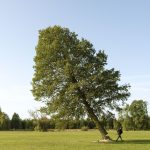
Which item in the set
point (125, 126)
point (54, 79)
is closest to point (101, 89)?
point (54, 79)

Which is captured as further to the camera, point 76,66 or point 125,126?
point 125,126

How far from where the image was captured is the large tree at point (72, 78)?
163ft

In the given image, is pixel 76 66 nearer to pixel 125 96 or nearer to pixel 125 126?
pixel 125 96

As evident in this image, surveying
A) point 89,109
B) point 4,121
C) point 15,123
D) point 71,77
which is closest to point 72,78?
point 71,77

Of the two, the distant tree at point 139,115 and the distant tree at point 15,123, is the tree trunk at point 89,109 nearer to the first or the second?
the distant tree at point 139,115

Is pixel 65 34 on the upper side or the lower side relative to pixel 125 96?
upper

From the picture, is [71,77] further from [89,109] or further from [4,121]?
[4,121]

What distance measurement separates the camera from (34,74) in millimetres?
51594

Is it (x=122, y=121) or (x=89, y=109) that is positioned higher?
(x=122, y=121)

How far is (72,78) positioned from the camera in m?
50.3

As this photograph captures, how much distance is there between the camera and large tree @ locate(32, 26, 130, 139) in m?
49.5

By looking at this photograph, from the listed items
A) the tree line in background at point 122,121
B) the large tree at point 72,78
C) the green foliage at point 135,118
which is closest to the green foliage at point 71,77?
the large tree at point 72,78

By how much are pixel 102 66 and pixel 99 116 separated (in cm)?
637

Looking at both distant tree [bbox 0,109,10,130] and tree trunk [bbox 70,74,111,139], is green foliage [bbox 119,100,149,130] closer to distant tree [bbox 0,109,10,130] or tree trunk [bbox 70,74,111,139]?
distant tree [bbox 0,109,10,130]
